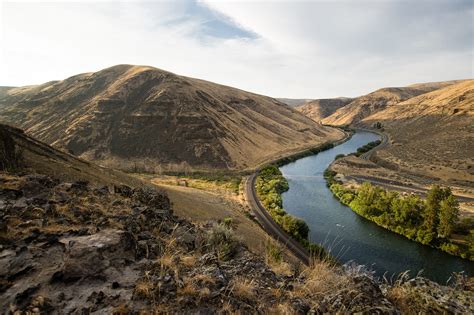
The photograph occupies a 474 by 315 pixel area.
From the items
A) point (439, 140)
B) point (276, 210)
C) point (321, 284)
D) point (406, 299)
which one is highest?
point (439, 140)

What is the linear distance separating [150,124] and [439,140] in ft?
337

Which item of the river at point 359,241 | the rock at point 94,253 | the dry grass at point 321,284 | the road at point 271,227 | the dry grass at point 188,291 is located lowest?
the river at point 359,241

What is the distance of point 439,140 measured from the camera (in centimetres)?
10250

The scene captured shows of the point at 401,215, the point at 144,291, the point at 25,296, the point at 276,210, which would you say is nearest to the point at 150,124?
the point at 276,210

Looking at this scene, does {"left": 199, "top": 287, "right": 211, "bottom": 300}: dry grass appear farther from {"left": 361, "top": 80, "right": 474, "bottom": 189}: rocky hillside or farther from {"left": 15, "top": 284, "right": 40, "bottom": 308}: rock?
{"left": 361, "top": 80, "right": 474, "bottom": 189}: rocky hillside

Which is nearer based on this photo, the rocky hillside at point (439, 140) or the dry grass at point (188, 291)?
the dry grass at point (188, 291)

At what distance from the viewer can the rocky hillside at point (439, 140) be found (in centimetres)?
7519

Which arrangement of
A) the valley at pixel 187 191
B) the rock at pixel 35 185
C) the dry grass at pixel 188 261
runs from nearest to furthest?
the valley at pixel 187 191 → the dry grass at pixel 188 261 → the rock at pixel 35 185

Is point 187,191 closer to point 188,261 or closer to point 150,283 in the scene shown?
point 188,261

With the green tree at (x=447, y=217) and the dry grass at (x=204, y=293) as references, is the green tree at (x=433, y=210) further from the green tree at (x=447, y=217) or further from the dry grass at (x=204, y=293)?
the dry grass at (x=204, y=293)

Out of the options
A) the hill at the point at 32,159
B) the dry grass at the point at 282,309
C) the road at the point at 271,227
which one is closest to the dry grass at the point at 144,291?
the dry grass at the point at 282,309

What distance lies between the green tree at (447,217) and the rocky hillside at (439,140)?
114ft

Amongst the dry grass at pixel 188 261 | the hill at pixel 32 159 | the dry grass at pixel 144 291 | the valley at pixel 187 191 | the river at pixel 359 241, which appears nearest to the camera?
the dry grass at pixel 144 291

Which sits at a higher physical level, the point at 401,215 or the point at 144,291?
the point at 144,291
